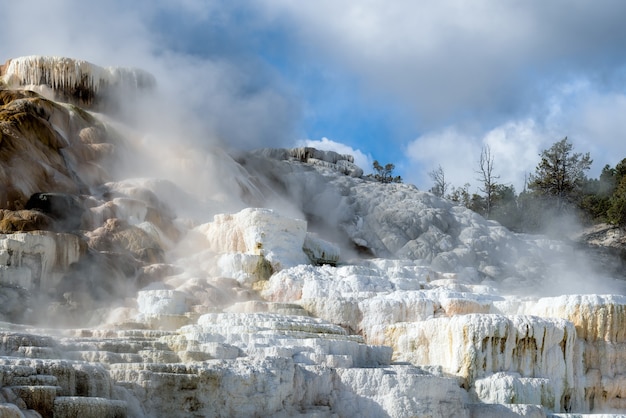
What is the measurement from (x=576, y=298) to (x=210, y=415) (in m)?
8.09

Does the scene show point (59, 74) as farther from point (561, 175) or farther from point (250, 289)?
point (561, 175)

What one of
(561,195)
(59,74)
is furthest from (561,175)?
(59,74)

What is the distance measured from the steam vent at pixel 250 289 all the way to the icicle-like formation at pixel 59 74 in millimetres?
57

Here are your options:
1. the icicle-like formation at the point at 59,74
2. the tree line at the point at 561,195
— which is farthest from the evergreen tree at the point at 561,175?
the icicle-like formation at the point at 59,74

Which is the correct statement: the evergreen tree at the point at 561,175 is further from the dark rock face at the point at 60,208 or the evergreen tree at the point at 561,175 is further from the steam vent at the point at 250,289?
the dark rock face at the point at 60,208

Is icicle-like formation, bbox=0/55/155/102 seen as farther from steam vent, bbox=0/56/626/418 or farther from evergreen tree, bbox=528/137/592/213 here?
evergreen tree, bbox=528/137/592/213

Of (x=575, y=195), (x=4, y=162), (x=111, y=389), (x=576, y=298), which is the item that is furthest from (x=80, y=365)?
(x=575, y=195)

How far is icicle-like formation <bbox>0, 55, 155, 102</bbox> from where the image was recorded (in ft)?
108

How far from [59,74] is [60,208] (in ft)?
31.4

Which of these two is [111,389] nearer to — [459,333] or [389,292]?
[459,333]

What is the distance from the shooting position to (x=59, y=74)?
108 feet

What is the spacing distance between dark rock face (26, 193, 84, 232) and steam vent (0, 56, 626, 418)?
0.06 metres

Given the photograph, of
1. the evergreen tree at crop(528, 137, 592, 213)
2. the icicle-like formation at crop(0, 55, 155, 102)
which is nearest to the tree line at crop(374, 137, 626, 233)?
the evergreen tree at crop(528, 137, 592, 213)

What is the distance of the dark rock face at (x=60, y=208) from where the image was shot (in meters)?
24.7
